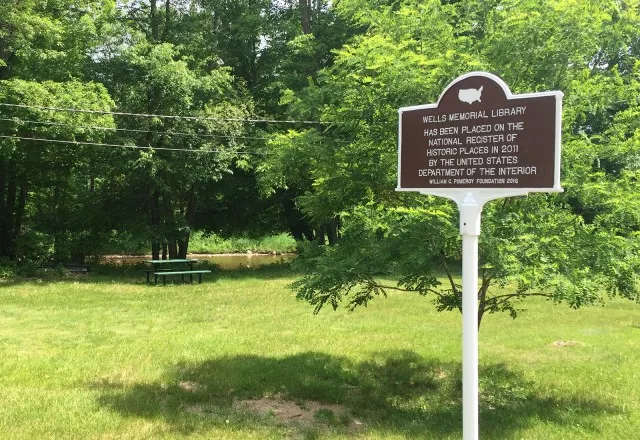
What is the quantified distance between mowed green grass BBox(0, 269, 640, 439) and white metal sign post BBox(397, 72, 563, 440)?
2.01m

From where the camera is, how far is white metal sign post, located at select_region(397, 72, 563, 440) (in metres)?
3.90

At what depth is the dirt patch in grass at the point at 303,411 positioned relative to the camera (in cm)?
582

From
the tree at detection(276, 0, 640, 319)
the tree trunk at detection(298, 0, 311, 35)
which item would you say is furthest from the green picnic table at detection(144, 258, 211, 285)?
the tree at detection(276, 0, 640, 319)

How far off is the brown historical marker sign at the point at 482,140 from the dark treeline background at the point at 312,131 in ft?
3.73

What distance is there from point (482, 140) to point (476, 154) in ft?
0.35

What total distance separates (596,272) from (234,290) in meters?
12.0

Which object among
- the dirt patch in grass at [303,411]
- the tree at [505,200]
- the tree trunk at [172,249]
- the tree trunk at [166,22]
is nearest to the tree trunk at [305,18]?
the tree trunk at [166,22]

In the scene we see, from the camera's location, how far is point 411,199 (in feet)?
21.3

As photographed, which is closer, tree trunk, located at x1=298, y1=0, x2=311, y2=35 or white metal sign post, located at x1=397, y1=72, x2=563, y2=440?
white metal sign post, located at x1=397, y1=72, x2=563, y2=440

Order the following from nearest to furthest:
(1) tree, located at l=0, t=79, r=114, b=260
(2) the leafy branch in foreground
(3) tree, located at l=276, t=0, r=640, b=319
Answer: (2) the leafy branch in foreground, (3) tree, located at l=276, t=0, r=640, b=319, (1) tree, located at l=0, t=79, r=114, b=260

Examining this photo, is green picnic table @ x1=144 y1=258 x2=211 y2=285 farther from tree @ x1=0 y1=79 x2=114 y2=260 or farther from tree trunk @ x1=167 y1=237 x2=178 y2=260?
tree @ x1=0 y1=79 x2=114 y2=260

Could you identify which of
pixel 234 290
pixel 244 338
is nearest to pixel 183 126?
pixel 234 290

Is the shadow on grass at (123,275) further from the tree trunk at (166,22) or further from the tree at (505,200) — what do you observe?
the tree at (505,200)

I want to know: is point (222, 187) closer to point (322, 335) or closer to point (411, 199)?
point (322, 335)
